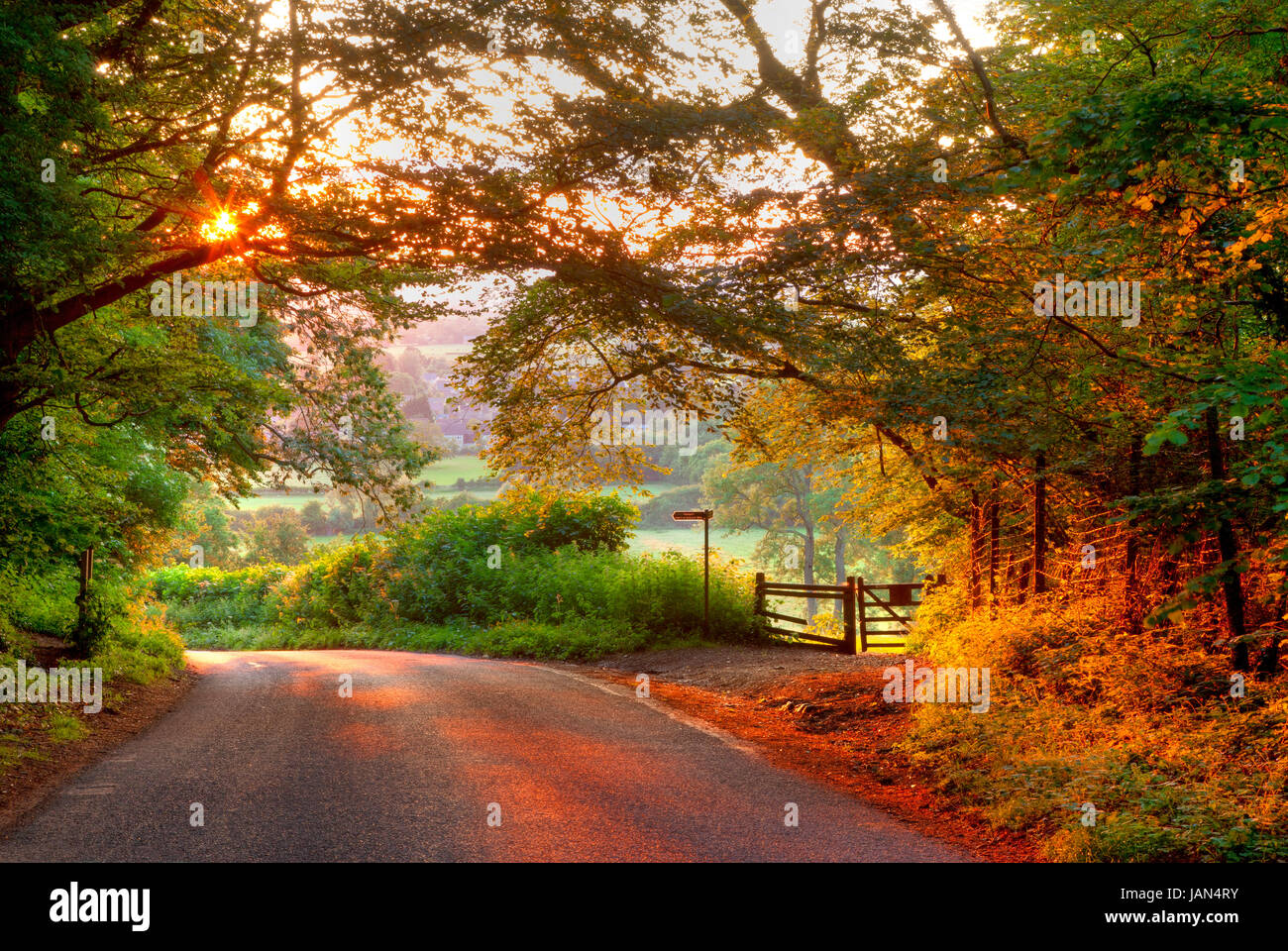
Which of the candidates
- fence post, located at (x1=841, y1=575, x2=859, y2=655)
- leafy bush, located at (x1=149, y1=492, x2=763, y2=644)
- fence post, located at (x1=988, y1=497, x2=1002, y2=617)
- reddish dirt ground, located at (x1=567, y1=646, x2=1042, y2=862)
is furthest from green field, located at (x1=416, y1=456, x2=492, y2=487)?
fence post, located at (x1=988, y1=497, x2=1002, y2=617)

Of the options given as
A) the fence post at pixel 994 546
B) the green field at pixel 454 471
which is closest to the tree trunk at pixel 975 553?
the fence post at pixel 994 546

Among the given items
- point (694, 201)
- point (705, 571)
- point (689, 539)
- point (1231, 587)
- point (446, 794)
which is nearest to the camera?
point (446, 794)

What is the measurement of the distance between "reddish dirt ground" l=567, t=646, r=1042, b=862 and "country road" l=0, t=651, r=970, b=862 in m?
0.46

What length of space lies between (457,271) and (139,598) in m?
11.5

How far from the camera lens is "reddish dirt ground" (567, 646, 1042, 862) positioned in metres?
7.01

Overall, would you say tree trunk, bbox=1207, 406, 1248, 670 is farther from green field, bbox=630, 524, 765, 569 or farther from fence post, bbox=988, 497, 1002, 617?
green field, bbox=630, 524, 765, 569

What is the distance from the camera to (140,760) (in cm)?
862

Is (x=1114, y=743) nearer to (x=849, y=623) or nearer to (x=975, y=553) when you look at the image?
(x=975, y=553)

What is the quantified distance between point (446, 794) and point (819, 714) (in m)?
5.89

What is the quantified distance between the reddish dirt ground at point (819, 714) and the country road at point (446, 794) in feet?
1.52

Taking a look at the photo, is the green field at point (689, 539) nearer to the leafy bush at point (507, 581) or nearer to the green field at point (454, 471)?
the green field at point (454, 471)

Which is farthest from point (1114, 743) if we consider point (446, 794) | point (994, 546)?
point (446, 794)

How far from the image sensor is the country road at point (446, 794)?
19.3 ft

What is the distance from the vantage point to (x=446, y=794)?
7.14 metres
